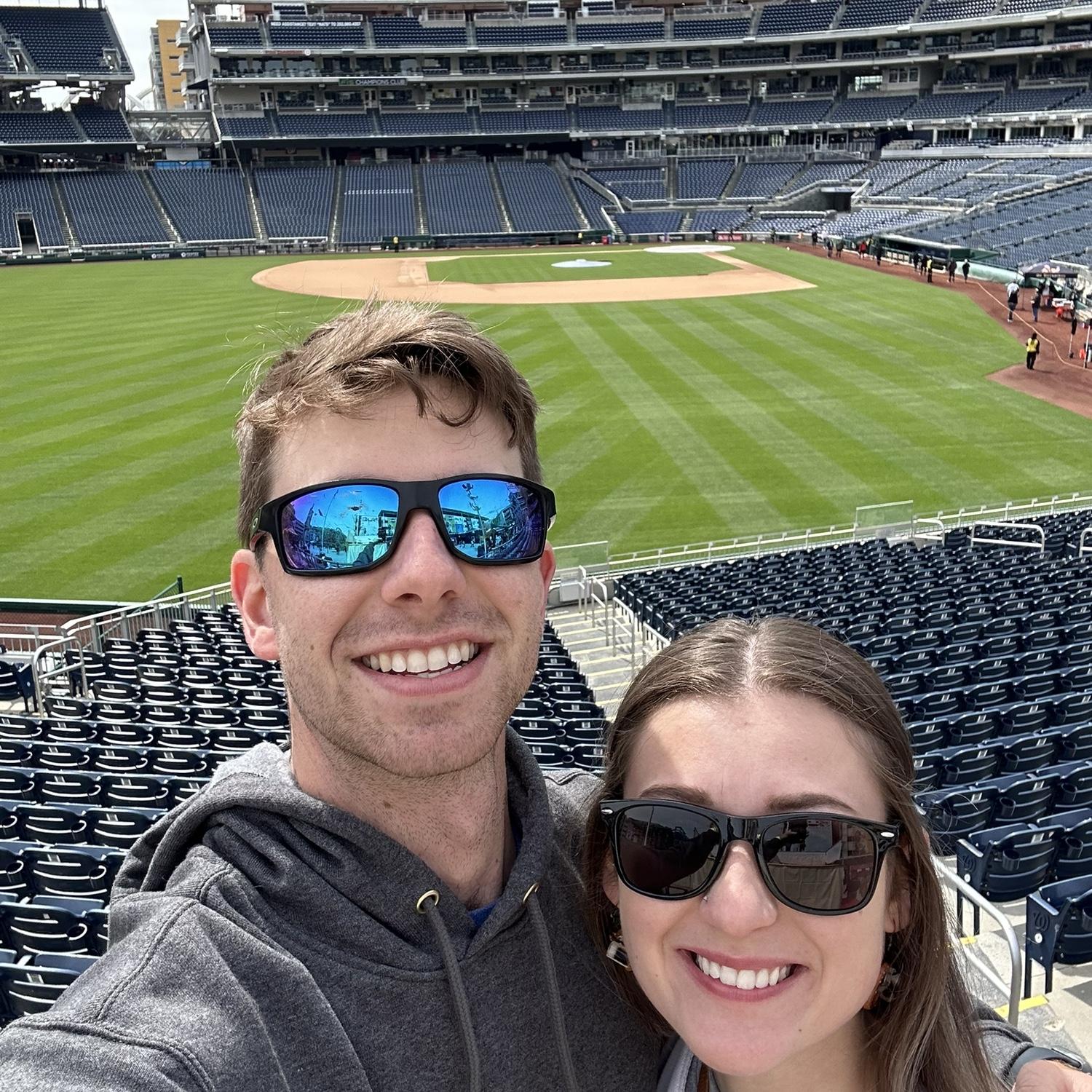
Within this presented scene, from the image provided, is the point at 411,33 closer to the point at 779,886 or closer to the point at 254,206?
the point at 254,206

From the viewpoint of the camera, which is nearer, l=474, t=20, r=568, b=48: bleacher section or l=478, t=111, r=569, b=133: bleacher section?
l=478, t=111, r=569, b=133: bleacher section

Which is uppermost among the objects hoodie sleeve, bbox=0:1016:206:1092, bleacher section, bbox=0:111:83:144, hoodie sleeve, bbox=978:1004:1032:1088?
bleacher section, bbox=0:111:83:144

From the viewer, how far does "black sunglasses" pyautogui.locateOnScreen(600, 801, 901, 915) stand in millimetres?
2279

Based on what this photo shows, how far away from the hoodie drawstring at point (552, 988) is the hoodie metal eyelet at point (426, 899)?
25 cm

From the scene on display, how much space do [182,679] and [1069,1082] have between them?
11844 millimetres

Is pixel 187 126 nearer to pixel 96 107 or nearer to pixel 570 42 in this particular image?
pixel 96 107

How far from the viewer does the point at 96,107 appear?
7994 centimetres

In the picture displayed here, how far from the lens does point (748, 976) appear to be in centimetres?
224

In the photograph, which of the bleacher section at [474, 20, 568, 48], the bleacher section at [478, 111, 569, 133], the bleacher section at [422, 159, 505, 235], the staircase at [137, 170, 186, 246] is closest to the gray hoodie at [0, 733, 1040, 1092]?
the bleacher section at [422, 159, 505, 235]

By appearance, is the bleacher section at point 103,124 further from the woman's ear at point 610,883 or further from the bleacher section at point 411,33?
the woman's ear at point 610,883

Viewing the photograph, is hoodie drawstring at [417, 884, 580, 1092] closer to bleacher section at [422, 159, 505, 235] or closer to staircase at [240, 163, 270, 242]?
bleacher section at [422, 159, 505, 235]

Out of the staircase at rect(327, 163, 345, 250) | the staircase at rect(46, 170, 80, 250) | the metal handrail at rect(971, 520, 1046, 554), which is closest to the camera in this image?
the metal handrail at rect(971, 520, 1046, 554)

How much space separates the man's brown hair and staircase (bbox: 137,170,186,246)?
2943 inches

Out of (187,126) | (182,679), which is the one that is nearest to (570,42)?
(187,126)
